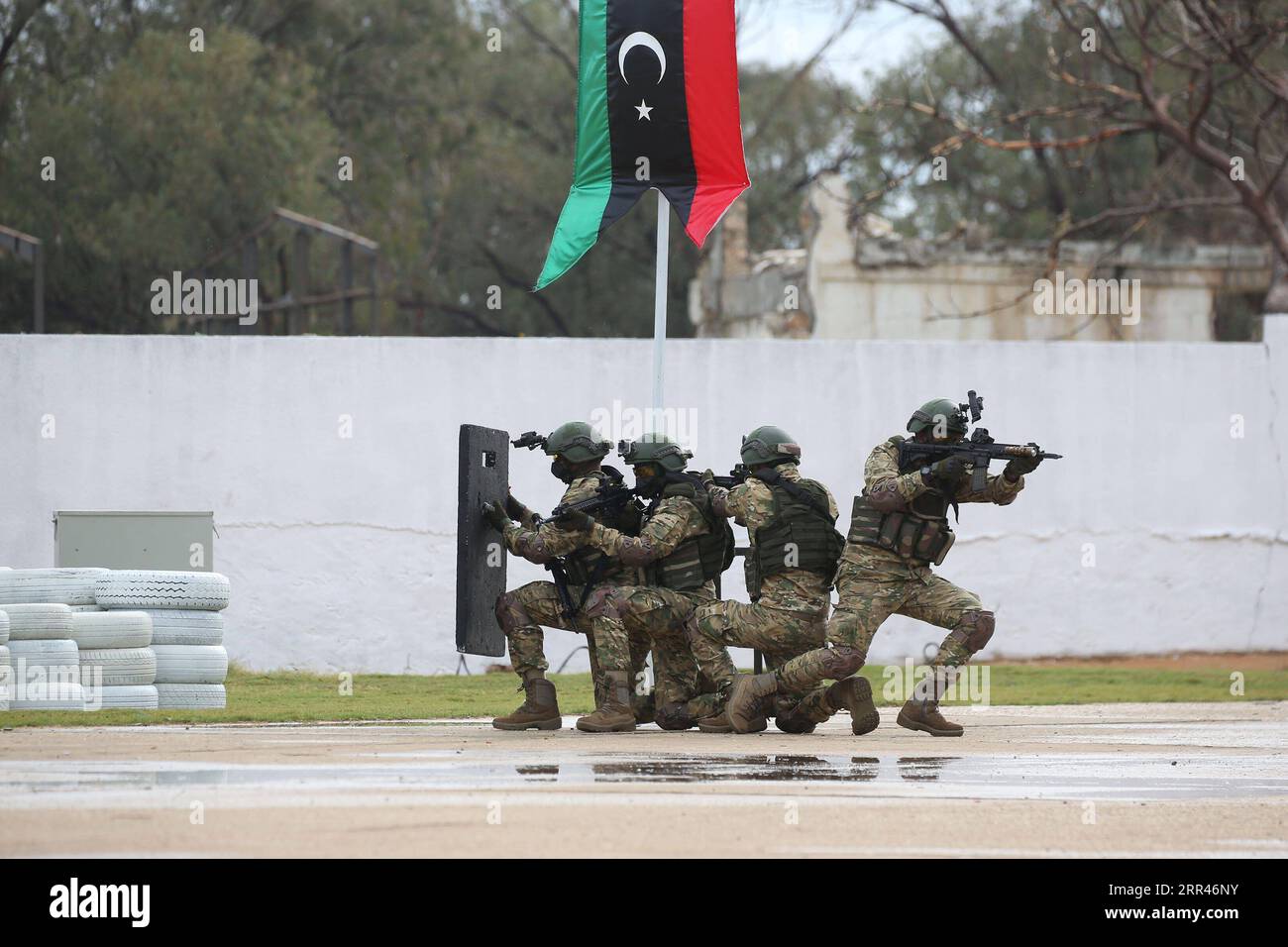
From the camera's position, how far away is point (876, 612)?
36.2 ft

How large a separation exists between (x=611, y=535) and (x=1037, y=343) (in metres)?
10.1

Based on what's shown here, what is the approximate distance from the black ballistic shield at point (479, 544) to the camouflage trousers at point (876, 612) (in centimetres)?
188

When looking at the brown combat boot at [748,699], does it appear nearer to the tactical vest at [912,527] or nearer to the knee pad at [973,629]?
the tactical vest at [912,527]

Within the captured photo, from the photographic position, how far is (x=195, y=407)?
18922 millimetres

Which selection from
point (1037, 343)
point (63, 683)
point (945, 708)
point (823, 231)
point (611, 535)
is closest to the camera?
point (611, 535)

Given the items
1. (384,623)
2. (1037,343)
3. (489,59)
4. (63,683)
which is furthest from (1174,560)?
(489,59)

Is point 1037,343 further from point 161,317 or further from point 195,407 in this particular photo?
point 161,317

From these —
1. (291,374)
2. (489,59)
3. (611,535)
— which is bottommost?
(611,535)

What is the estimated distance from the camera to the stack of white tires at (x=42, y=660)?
39.6 ft

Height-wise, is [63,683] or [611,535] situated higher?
[611,535]

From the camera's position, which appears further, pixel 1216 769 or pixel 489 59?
pixel 489 59

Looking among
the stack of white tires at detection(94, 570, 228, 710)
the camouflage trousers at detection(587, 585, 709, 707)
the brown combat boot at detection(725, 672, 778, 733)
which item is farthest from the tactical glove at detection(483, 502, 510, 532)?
the stack of white tires at detection(94, 570, 228, 710)

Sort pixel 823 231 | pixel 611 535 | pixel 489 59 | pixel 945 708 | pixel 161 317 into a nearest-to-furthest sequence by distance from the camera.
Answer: pixel 611 535 → pixel 945 708 → pixel 823 231 → pixel 161 317 → pixel 489 59

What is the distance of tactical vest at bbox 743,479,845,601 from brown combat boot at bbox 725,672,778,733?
619 millimetres
